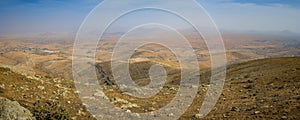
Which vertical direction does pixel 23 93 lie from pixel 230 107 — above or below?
above

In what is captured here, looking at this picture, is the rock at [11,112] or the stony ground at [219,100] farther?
the stony ground at [219,100]

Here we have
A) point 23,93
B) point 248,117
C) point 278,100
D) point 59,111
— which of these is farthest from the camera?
point 23,93

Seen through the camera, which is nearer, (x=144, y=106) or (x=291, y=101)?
(x=291, y=101)

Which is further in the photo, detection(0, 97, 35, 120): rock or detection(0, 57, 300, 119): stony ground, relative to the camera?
detection(0, 57, 300, 119): stony ground

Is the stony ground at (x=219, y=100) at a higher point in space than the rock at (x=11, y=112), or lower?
lower

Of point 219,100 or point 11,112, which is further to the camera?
Result: point 219,100

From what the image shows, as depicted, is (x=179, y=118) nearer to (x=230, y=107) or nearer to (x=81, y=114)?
(x=230, y=107)

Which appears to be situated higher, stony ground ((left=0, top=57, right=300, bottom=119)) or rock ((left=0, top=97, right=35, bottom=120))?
rock ((left=0, top=97, right=35, bottom=120))

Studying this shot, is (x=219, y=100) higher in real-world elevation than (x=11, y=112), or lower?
lower

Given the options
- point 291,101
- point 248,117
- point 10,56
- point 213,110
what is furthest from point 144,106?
point 10,56

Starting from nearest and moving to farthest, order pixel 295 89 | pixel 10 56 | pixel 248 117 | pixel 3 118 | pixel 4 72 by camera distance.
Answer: pixel 3 118
pixel 248 117
pixel 295 89
pixel 4 72
pixel 10 56
